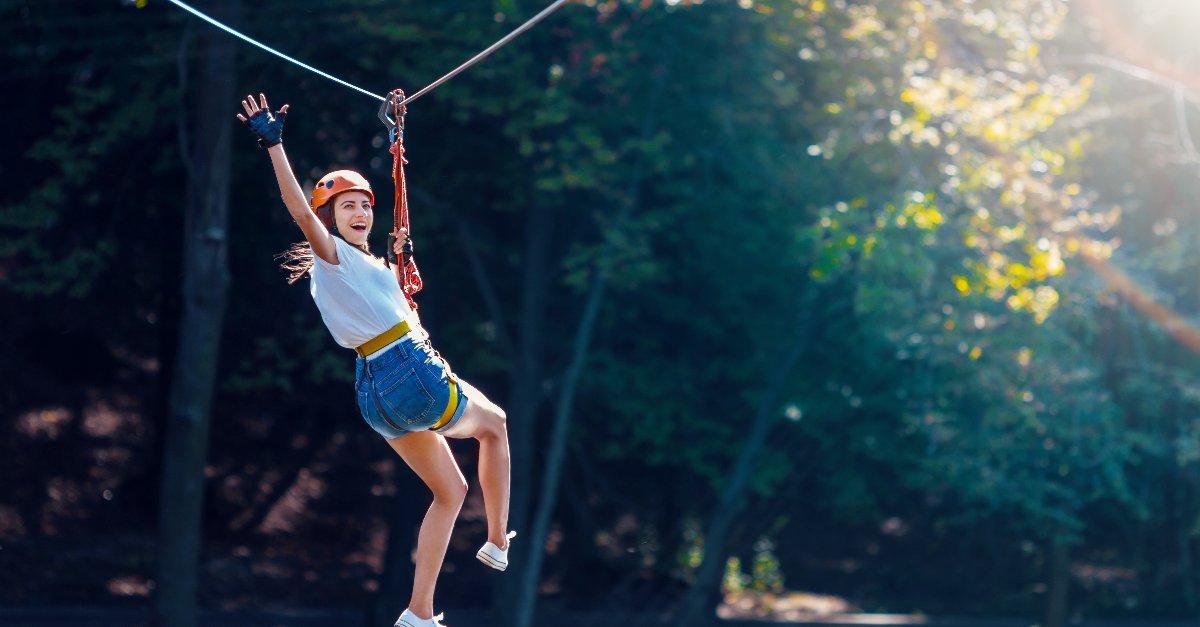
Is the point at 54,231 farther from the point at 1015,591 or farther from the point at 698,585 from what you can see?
the point at 1015,591

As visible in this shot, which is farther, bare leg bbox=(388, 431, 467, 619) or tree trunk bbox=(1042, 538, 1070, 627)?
tree trunk bbox=(1042, 538, 1070, 627)

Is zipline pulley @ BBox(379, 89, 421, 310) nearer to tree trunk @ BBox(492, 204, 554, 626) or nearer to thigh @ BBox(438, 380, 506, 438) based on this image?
thigh @ BBox(438, 380, 506, 438)

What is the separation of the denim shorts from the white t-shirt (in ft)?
0.36

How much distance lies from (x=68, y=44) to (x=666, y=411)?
279 inches

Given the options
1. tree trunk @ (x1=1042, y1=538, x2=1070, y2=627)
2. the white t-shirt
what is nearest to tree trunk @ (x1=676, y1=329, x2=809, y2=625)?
tree trunk @ (x1=1042, y1=538, x2=1070, y2=627)

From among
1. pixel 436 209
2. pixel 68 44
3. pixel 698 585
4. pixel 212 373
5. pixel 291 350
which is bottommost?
pixel 698 585

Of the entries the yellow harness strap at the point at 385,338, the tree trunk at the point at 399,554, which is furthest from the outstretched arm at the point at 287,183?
the tree trunk at the point at 399,554

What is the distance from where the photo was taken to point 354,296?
5.09 m

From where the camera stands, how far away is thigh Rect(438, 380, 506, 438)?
5227mm

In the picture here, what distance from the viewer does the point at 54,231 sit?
14383 millimetres

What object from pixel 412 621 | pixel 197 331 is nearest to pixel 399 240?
pixel 412 621

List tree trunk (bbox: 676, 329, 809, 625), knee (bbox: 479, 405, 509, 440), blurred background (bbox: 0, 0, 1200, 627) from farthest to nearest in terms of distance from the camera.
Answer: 1. tree trunk (bbox: 676, 329, 809, 625)
2. blurred background (bbox: 0, 0, 1200, 627)
3. knee (bbox: 479, 405, 509, 440)

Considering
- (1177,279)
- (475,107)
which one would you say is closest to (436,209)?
(475,107)

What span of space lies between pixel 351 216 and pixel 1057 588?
13.2 meters
